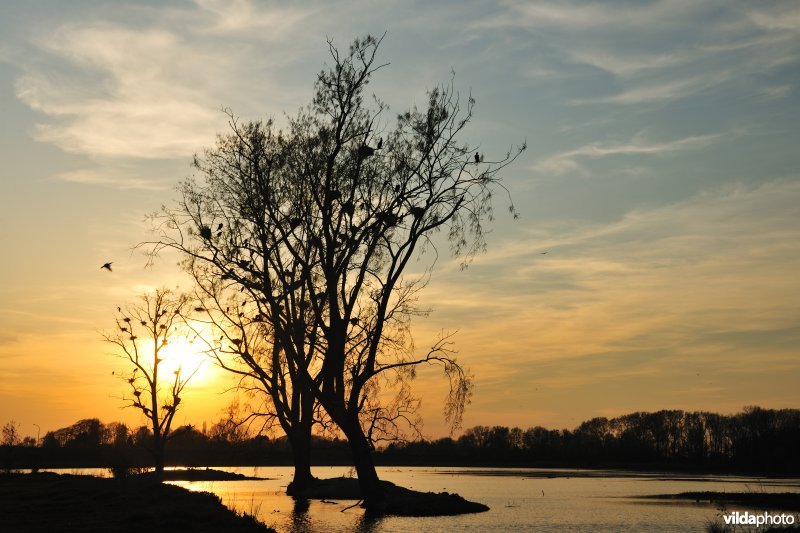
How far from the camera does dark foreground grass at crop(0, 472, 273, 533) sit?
24406mm

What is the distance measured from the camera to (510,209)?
33.2 metres

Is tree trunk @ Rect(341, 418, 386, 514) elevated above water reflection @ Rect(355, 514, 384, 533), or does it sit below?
above

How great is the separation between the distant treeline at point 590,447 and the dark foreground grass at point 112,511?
78.4m

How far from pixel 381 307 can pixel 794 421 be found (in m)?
111

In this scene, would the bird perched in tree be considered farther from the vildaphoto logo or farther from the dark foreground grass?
the vildaphoto logo

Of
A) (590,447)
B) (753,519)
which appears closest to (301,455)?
(753,519)

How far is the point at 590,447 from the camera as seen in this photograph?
15850 centimetres

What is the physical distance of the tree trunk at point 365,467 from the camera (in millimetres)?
35156

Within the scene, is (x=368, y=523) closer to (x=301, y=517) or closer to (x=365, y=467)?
(x=365, y=467)

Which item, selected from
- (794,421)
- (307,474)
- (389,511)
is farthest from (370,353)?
(794,421)

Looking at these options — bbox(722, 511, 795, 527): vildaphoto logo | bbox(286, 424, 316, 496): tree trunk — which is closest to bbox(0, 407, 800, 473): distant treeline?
bbox(286, 424, 316, 496): tree trunk

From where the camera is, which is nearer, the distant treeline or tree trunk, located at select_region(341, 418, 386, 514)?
tree trunk, located at select_region(341, 418, 386, 514)

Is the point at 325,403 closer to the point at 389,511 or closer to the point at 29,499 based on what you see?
the point at 389,511

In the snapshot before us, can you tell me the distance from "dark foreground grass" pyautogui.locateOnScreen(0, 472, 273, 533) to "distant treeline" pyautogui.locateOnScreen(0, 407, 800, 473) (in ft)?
257
